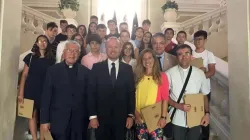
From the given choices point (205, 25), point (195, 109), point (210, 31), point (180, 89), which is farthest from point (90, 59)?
point (205, 25)

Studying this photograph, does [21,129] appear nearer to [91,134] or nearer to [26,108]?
[26,108]

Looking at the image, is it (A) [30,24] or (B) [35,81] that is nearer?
(B) [35,81]

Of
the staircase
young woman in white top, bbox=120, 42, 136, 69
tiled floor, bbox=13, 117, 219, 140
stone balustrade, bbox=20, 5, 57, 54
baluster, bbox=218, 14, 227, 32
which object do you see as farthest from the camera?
baluster, bbox=218, 14, 227, 32

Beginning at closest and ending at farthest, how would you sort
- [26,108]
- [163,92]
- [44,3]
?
[163,92] → [26,108] → [44,3]

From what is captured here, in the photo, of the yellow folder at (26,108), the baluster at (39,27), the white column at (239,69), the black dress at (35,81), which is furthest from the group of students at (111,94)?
the baluster at (39,27)

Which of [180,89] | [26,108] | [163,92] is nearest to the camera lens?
[163,92]

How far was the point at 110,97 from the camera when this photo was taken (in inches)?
125

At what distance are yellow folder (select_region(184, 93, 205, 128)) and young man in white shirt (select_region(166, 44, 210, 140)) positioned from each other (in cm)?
4

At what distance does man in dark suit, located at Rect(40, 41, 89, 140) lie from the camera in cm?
312

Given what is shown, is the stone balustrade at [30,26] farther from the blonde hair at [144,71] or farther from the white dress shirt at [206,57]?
the white dress shirt at [206,57]

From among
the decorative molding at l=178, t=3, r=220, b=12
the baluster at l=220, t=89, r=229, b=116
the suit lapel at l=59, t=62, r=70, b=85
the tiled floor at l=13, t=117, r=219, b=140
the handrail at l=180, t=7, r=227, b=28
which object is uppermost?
the decorative molding at l=178, t=3, r=220, b=12

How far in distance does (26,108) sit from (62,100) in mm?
645

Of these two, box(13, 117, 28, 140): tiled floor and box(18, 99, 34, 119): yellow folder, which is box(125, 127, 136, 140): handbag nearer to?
box(18, 99, 34, 119): yellow folder

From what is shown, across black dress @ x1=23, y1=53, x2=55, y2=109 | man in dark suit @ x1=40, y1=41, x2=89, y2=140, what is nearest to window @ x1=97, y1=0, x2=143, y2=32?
black dress @ x1=23, y1=53, x2=55, y2=109
